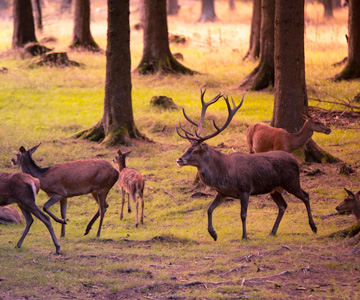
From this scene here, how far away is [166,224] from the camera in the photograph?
32.9 feet

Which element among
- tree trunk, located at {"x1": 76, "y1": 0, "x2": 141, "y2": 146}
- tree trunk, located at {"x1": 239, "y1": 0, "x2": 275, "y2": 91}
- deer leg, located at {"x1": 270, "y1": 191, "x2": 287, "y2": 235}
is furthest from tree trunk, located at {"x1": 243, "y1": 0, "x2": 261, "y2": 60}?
deer leg, located at {"x1": 270, "y1": 191, "x2": 287, "y2": 235}

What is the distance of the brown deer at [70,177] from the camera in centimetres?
895

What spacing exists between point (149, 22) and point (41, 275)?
1605 cm

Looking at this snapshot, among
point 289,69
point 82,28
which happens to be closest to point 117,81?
point 289,69

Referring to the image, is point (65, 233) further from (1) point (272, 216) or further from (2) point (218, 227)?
(1) point (272, 216)

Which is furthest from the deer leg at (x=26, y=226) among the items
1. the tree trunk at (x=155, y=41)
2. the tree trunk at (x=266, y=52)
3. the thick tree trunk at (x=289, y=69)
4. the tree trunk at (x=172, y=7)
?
the tree trunk at (x=172, y=7)

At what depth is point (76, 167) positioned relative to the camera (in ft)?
29.8

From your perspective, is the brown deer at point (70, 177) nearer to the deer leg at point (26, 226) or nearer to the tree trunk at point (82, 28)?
the deer leg at point (26, 226)

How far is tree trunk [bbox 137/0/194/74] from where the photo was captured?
71.4 ft

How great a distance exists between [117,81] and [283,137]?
16.5 ft

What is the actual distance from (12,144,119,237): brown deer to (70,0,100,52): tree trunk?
17.5 m

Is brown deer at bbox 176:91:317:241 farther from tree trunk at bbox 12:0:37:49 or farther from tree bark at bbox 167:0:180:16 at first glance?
tree bark at bbox 167:0:180:16

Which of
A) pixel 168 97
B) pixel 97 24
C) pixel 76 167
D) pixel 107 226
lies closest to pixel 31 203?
pixel 76 167

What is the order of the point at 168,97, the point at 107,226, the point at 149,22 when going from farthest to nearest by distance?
the point at 149,22
the point at 168,97
the point at 107,226
